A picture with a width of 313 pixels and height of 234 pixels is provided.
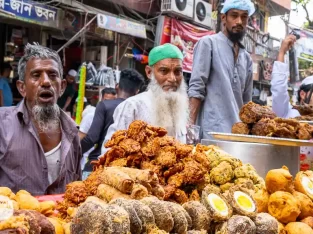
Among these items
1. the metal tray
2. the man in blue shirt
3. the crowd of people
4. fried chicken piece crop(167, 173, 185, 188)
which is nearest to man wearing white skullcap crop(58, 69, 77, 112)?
the man in blue shirt

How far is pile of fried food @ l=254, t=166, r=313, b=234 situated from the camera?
209 centimetres

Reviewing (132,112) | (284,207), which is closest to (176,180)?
(284,207)

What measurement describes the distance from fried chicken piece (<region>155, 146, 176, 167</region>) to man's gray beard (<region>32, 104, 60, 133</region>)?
3.53 ft

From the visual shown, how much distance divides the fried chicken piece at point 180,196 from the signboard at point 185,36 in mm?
9695

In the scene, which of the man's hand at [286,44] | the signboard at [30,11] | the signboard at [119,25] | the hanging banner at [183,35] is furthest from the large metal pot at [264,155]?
the hanging banner at [183,35]

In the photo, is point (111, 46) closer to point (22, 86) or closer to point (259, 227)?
point (22, 86)

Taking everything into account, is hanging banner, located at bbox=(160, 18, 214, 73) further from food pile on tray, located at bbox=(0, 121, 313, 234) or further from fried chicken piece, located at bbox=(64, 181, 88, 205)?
fried chicken piece, located at bbox=(64, 181, 88, 205)

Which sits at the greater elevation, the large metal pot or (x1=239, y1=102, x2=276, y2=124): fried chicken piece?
(x1=239, y1=102, x2=276, y2=124): fried chicken piece

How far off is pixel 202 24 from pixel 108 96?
654cm

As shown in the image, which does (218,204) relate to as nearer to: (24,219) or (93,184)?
(93,184)

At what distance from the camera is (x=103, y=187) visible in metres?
1.78

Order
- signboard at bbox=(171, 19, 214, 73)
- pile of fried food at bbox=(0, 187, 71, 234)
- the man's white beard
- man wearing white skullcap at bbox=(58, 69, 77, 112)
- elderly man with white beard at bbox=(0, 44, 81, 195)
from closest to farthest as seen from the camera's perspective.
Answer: pile of fried food at bbox=(0, 187, 71, 234) → elderly man with white beard at bbox=(0, 44, 81, 195) → the man's white beard → man wearing white skullcap at bbox=(58, 69, 77, 112) → signboard at bbox=(171, 19, 214, 73)

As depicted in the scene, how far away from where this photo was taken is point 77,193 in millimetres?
1937

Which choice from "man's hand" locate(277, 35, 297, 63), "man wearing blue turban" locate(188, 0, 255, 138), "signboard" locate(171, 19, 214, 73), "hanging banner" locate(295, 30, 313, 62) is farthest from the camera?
"signboard" locate(171, 19, 214, 73)
